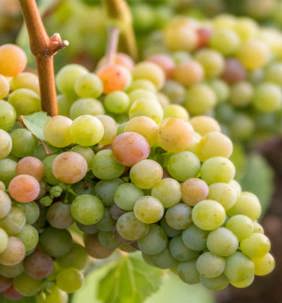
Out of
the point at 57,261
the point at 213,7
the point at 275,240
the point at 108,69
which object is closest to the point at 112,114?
the point at 108,69

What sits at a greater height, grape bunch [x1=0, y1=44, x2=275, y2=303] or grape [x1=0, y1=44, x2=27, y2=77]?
grape [x1=0, y1=44, x2=27, y2=77]

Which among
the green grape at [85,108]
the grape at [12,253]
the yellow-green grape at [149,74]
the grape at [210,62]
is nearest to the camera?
the grape at [12,253]

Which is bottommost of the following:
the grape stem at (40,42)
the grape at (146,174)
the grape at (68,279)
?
the grape at (68,279)

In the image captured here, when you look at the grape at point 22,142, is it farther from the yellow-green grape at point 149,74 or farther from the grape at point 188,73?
the grape at point 188,73

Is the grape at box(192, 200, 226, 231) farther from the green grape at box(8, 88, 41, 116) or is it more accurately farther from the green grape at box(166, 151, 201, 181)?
the green grape at box(8, 88, 41, 116)

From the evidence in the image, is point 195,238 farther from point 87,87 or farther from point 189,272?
point 87,87

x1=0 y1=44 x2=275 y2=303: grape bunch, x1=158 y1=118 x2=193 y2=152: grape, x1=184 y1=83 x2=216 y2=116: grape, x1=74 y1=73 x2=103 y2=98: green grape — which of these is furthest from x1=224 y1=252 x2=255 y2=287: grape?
x1=184 y1=83 x2=216 y2=116: grape

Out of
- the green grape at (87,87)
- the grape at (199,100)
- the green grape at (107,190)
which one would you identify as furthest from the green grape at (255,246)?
the grape at (199,100)

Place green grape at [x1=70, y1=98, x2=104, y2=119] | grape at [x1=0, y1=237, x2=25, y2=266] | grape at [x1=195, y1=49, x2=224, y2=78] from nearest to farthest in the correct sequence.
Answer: grape at [x1=0, y1=237, x2=25, y2=266], green grape at [x1=70, y1=98, x2=104, y2=119], grape at [x1=195, y1=49, x2=224, y2=78]
